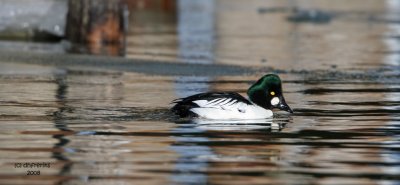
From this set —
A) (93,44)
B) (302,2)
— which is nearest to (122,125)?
(93,44)

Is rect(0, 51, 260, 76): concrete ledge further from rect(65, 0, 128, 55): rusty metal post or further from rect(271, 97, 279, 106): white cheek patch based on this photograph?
rect(271, 97, 279, 106): white cheek patch

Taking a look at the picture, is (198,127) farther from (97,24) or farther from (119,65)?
(97,24)

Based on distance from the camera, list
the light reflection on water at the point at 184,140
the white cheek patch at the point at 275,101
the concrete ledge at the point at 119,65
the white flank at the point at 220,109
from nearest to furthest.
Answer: the light reflection on water at the point at 184,140
the white flank at the point at 220,109
the white cheek patch at the point at 275,101
the concrete ledge at the point at 119,65

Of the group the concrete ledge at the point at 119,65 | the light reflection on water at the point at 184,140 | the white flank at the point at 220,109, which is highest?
the white flank at the point at 220,109

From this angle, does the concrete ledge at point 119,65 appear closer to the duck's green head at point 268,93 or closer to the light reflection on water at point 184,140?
the light reflection on water at point 184,140

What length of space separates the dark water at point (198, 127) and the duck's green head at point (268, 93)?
0.75ft

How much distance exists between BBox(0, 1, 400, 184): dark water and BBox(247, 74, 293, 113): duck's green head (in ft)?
0.75

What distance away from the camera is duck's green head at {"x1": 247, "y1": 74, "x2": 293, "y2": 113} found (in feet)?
42.3

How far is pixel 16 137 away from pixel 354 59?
1244 centimetres

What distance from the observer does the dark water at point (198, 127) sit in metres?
9.12

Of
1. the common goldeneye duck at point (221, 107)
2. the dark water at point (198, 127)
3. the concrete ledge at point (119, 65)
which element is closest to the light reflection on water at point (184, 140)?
the dark water at point (198, 127)

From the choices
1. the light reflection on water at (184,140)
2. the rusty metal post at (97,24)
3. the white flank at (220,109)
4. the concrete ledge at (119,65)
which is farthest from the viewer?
the rusty metal post at (97,24)

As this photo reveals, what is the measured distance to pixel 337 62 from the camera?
2167 cm

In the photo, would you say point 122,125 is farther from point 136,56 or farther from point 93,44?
point 93,44
